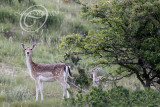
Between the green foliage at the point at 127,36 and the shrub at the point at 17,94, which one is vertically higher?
the green foliage at the point at 127,36

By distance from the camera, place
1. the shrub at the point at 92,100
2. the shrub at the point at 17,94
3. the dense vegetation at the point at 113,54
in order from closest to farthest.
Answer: the shrub at the point at 92,100, the dense vegetation at the point at 113,54, the shrub at the point at 17,94

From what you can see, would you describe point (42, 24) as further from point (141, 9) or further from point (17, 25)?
point (141, 9)

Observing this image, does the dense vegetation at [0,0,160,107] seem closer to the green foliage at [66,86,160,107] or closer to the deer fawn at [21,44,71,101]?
the green foliage at [66,86,160,107]

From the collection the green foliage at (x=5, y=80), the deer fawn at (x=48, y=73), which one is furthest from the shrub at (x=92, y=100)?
the green foliage at (x=5, y=80)

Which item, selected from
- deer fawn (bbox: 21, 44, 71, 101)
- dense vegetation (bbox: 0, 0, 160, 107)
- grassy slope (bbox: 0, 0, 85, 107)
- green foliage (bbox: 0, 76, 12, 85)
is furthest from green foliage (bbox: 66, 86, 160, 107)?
green foliage (bbox: 0, 76, 12, 85)

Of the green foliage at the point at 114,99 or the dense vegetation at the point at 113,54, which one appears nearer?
the green foliage at the point at 114,99

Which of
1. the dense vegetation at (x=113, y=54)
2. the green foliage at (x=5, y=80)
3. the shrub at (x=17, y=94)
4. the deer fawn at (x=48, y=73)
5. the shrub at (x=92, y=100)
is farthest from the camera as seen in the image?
the green foliage at (x=5, y=80)

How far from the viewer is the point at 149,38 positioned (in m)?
9.22

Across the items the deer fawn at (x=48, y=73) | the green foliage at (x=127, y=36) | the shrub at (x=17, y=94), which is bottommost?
the shrub at (x=17, y=94)

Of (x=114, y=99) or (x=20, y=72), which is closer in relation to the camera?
(x=114, y=99)

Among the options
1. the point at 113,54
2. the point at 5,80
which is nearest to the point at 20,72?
the point at 5,80

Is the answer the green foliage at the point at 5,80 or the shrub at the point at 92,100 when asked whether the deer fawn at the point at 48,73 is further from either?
the shrub at the point at 92,100

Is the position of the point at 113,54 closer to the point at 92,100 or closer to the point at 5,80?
the point at 92,100

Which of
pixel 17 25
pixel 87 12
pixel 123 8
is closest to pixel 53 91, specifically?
pixel 87 12
